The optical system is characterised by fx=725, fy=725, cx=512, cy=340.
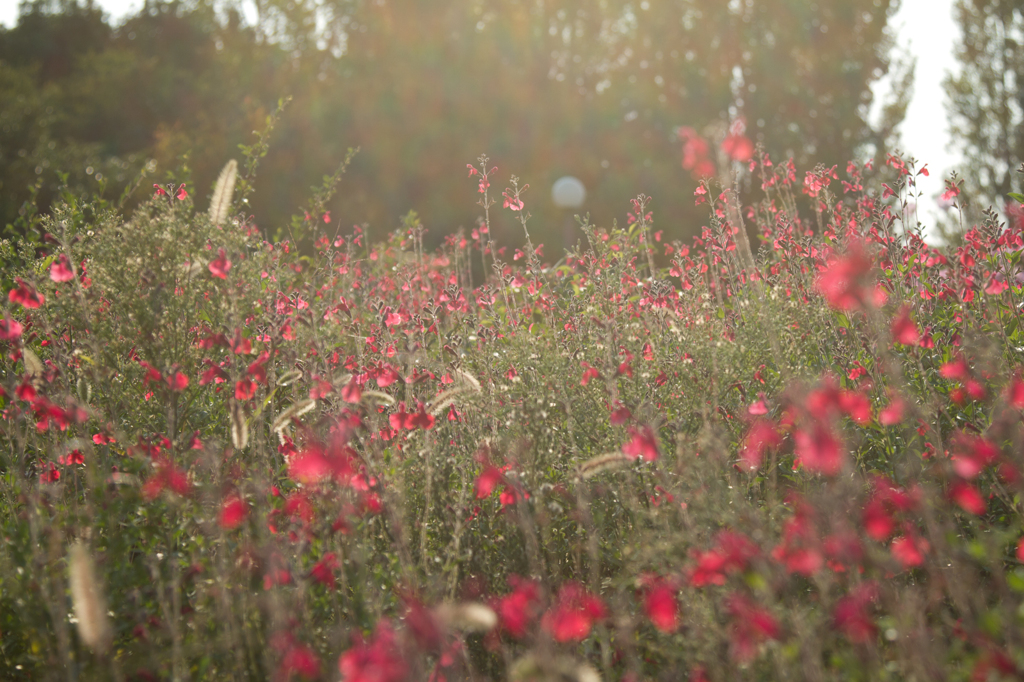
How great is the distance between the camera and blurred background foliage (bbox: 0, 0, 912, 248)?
15.0 m

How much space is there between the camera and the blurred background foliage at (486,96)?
15.0 metres

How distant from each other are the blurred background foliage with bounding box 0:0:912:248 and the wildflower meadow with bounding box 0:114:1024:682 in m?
10.9

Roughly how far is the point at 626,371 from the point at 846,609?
48.2 inches

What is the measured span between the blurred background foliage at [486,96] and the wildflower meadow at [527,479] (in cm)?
1085

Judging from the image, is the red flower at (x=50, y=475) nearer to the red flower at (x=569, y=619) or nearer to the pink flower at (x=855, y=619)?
the red flower at (x=569, y=619)

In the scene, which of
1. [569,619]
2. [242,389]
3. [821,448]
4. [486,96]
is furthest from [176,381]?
[486,96]

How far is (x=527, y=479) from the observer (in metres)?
2.40

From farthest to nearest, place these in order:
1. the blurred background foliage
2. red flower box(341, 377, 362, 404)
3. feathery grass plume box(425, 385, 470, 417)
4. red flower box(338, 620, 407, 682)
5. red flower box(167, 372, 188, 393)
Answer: the blurred background foliage
red flower box(167, 372, 188, 393)
feathery grass plume box(425, 385, 470, 417)
red flower box(341, 377, 362, 404)
red flower box(338, 620, 407, 682)

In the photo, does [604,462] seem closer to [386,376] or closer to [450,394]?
[450,394]

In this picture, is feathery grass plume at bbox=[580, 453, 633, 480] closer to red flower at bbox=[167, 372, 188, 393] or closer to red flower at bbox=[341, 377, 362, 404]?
red flower at bbox=[341, 377, 362, 404]

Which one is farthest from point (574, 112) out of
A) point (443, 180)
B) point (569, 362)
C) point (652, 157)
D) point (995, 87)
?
point (569, 362)

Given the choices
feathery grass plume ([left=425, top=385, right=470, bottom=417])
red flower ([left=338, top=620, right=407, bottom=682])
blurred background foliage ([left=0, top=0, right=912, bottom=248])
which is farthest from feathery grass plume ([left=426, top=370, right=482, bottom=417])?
blurred background foliage ([left=0, top=0, right=912, bottom=248])

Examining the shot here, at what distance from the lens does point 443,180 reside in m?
16.1

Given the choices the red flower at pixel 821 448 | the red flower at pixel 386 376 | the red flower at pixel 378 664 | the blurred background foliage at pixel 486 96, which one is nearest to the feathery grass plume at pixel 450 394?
the red flower at pixel 386 376
